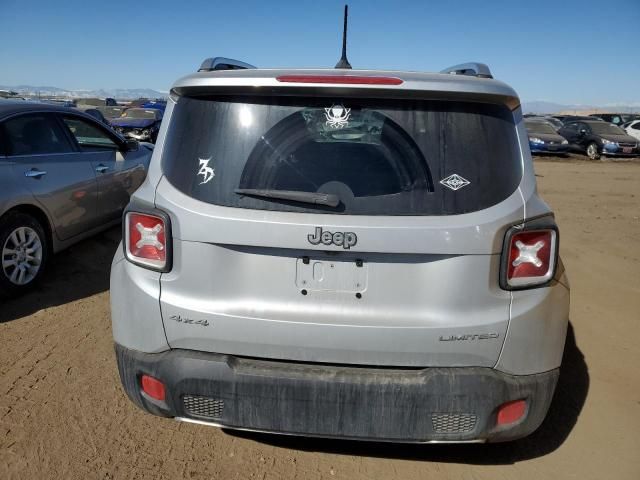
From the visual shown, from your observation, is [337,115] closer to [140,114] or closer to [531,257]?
[531,257]

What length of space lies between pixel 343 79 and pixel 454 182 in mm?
608

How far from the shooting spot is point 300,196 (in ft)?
6.84

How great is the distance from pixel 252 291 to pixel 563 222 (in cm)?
770

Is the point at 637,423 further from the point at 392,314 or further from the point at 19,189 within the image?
the point at 19,189

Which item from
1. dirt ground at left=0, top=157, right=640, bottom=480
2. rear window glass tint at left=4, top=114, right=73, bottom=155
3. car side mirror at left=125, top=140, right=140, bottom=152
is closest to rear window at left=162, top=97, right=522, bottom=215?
dirt ground at left=0, top=157, right=640, bottom=480

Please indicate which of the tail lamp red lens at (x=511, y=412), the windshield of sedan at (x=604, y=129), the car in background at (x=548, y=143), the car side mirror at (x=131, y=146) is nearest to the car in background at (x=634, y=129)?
the windshield of sedan at (x=604, y=129)

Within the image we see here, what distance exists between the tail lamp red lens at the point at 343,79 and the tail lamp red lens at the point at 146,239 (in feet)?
2.57

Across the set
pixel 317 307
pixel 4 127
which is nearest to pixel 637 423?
pixel 317 307

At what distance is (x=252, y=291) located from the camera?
214 cm

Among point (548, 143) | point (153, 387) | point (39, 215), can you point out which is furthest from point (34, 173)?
point (548, 143)

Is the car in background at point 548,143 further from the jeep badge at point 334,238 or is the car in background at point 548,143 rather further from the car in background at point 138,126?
the jeep badge at point 334,238

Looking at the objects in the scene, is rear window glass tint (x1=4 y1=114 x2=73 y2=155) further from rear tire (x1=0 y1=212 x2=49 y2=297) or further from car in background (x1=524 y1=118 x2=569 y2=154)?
car in background (x1=524 y1=118 x2=569 y2=154)

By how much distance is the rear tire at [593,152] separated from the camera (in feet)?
75.1

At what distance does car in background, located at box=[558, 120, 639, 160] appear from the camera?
2241 centimetres
